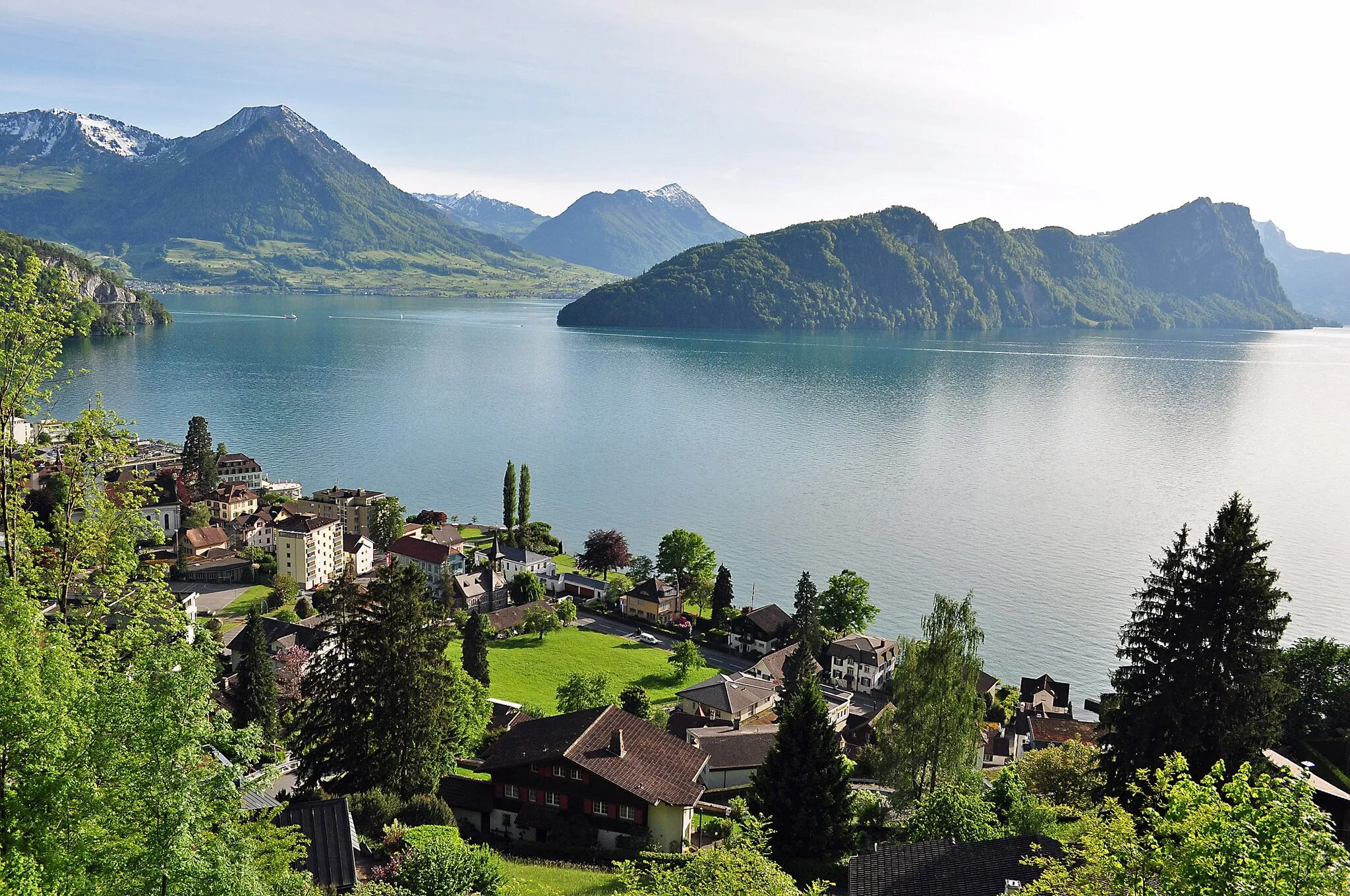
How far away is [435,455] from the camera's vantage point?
107188mm

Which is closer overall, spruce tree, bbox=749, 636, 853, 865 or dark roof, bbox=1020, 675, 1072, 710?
spruce tree, bbox=749, 636, 853, 865

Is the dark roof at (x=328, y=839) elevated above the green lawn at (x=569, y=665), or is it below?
above

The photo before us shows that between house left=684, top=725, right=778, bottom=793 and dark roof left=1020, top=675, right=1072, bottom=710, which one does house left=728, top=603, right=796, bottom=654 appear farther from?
house left=684, top=725, right=778, bottom=793

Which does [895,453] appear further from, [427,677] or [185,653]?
[185,653]

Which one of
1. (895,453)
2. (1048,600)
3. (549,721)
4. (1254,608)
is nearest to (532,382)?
(895,453)

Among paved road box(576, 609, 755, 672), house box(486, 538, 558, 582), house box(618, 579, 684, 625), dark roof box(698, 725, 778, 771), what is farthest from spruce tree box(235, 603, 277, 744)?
house box(618, 579, 684, 625)

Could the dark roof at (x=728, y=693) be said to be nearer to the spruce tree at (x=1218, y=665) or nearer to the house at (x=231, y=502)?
the spruce tree at (x=1218, y=665)

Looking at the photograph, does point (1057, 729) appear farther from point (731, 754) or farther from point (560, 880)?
point (560, 880)

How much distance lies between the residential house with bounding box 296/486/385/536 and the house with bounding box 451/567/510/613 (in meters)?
15.2

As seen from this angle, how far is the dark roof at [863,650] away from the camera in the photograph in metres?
53.5

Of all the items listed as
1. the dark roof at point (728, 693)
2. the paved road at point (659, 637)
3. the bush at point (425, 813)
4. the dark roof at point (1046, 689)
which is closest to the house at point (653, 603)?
the paved road at point (659, 637)

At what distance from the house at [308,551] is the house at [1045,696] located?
4632cm

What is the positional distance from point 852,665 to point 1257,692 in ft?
104

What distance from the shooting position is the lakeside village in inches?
760
